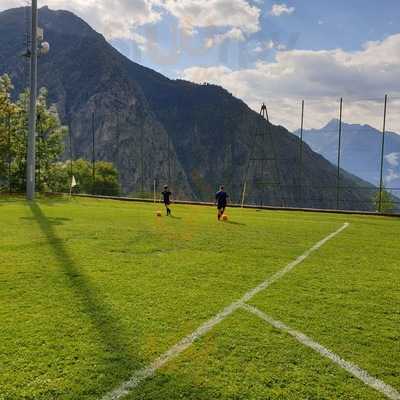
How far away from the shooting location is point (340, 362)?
4.40 meters

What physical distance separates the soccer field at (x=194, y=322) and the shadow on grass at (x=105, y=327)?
19mm

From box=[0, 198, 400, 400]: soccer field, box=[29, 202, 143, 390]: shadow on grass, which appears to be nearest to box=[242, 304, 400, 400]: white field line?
box=[0, 198, 400, 400]: soccer field

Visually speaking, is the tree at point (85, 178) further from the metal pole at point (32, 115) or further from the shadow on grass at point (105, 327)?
the shadow on grass at point (105, 327)

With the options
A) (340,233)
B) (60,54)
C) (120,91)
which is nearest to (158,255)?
(340,233)

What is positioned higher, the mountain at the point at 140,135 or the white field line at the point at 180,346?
the mountain at the point at 140,135

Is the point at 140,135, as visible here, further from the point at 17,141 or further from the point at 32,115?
the point at 32,115

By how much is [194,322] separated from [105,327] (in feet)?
3.93

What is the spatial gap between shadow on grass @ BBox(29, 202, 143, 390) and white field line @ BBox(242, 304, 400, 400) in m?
1.99

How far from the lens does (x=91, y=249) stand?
10070 mm

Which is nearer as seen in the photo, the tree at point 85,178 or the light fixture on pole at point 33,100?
the light fixture on pole at point 33,100

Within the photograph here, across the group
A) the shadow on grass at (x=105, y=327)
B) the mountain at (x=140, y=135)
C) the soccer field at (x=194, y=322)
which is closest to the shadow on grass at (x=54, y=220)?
the soccer field at (x=194, y=322)

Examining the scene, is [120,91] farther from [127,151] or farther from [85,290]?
[85,290]

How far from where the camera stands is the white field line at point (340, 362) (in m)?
3.87

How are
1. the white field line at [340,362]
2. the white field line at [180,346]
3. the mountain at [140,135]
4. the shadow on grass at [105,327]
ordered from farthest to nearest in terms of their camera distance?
the mountain at [140,135], the shadow on grass at [105,327], the white field line at [340,362], the white field line at [180,346]
